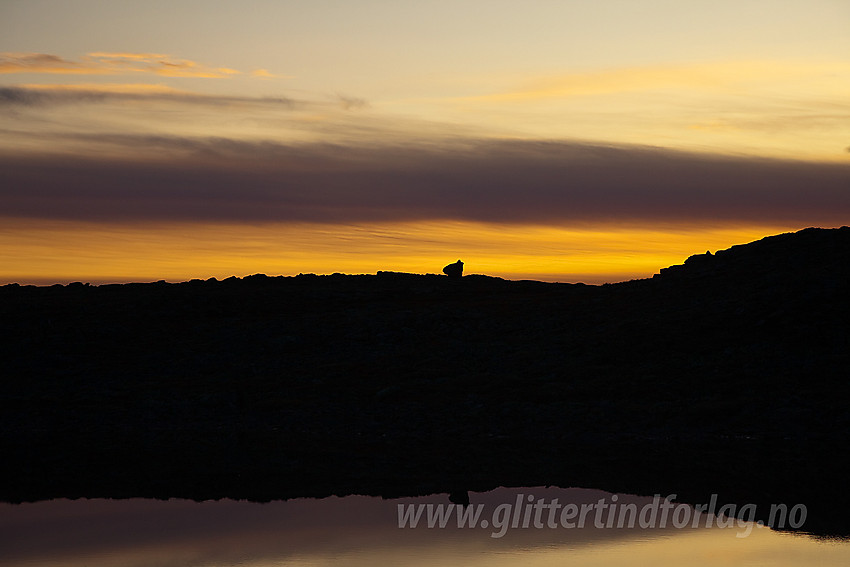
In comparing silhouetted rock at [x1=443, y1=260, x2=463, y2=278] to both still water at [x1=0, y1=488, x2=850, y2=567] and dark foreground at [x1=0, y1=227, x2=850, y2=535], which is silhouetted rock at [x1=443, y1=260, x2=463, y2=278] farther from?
still water at [x1=0, y1=488, x2=850, y2=567]

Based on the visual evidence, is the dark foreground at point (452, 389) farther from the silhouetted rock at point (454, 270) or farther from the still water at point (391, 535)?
the silhouetted rock at point (454, 270)

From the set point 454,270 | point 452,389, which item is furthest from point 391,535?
point 454,270

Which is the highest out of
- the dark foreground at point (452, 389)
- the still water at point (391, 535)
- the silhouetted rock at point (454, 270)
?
the silhouetted rock at point (454, 270)

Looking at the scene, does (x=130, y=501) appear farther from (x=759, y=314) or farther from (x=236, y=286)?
(x=236, y=286)

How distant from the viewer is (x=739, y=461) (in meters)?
30.9

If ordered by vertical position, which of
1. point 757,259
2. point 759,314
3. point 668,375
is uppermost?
point 757,259

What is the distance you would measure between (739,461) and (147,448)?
21638mm

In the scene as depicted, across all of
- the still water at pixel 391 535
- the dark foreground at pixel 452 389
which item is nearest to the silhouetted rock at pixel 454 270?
the dark foreground at pixel 452 389

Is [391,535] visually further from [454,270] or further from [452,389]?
[454,270]

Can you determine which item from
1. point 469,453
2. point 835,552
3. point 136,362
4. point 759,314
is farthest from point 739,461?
point 136,362

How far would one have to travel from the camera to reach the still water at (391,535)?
64.0 ft

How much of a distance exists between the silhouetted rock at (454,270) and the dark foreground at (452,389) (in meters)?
16.6

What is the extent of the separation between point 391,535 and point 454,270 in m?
65.9

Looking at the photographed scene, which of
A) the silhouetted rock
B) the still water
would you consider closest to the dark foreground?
the still water
